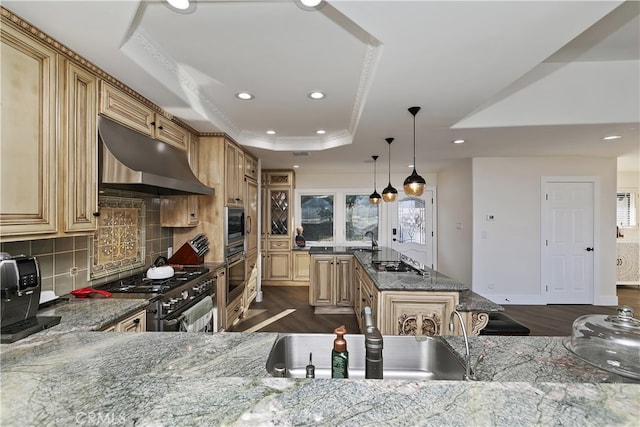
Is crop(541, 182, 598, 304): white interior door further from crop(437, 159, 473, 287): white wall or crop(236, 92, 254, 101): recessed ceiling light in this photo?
crop(236, 92, 254, 101): recessed ceiling light

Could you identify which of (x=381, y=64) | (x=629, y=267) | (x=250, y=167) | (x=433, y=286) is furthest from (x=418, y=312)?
(x=629, y=267)

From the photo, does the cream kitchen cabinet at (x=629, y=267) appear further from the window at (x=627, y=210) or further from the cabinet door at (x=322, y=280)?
the cabinet door at (x=322, y=280)

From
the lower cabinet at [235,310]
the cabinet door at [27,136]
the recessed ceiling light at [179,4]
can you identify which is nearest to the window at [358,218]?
the lower cabinet at [235,310]

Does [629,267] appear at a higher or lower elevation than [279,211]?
lower

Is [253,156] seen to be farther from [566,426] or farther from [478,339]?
[566,426]

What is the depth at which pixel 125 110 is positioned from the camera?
7.52 feet

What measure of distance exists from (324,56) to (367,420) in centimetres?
214

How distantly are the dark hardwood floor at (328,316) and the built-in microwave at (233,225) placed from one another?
1.13m

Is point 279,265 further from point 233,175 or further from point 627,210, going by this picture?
point 627,210

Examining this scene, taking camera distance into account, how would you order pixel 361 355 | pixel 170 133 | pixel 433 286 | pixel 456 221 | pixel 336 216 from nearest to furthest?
pixel 361 355 → pixel 433 286 → pixel 170 133 → pixel 456 221 → pixel 336 216

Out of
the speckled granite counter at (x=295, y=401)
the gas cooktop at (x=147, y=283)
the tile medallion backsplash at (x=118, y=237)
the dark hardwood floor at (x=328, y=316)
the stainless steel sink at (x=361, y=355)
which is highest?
the tile medallion backsplash at (x=118, y=237)

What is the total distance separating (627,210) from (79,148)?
996 cm

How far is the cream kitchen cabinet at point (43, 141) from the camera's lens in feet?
4.75

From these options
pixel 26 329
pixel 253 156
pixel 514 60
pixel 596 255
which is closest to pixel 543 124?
pixel 514 60
